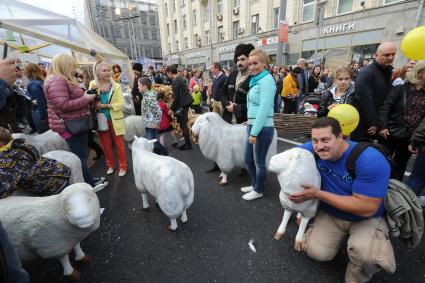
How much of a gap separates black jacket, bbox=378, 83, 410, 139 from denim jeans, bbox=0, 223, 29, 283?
12.7 feet

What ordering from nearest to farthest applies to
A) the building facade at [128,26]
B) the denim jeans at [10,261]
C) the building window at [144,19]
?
the denim jeans at [10,261], the building facade at [128,26], the building window at [144,19]

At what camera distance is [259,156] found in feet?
9.77

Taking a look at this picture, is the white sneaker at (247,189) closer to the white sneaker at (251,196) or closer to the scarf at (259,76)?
the white sneaker at (251,196)

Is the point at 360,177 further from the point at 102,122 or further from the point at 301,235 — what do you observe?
the point at 102,122

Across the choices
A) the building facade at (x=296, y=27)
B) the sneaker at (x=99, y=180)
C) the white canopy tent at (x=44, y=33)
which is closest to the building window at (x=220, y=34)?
the building facade at (x=296, y=27)

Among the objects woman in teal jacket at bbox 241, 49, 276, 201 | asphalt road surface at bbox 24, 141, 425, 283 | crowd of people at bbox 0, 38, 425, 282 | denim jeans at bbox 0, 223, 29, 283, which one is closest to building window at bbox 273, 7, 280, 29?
crowd of people at bbox 0, 38, 425, 282

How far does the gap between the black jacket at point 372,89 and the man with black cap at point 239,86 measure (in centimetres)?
150

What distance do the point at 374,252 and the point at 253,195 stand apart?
1669 mm

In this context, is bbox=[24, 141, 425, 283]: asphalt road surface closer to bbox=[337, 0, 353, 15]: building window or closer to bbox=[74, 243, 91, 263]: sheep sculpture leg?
bbox=[74, 243, 91, 263]: sheep sculpture leg

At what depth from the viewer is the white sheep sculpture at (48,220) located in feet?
5.69

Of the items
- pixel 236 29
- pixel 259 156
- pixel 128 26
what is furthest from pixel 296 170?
pixel 128 26

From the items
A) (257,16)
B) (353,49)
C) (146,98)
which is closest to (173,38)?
(257,16)

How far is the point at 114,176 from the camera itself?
13.6ft

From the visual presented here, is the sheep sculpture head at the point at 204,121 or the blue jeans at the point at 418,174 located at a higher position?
the sheep sculpture head at the point at 204,121
